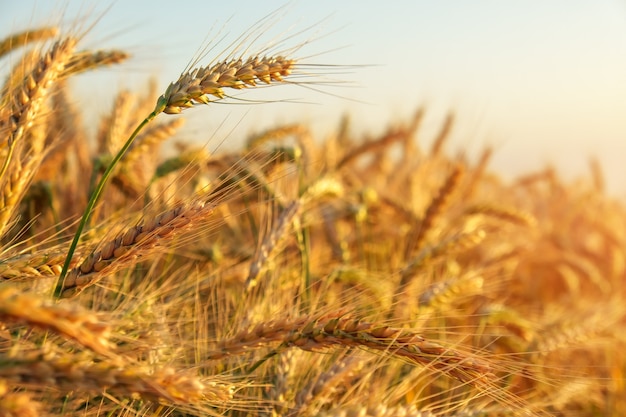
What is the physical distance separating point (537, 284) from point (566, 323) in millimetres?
1895

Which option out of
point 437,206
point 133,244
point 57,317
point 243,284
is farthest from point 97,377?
point 437,206

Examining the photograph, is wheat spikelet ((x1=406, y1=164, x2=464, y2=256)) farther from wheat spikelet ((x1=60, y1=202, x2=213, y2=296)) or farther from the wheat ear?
wheat spikelet ((x1=60, y1=202, x2=213, y2=296))

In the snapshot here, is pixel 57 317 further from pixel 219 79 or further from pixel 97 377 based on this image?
pixel 219 79

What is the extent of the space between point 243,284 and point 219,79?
0.72 meters

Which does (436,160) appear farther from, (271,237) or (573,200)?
(271,237)

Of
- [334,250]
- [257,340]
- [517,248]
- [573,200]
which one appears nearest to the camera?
[257,340]

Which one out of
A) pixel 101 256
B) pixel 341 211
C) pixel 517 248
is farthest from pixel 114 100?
pixel 517 248

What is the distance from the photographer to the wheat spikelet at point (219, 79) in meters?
1.24

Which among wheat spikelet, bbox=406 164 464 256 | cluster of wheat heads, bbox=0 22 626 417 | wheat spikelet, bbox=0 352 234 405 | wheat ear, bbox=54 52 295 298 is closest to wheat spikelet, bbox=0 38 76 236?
cluster of wheat heads, bbox=0 22 626 417

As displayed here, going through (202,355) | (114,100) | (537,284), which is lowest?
(537,284)

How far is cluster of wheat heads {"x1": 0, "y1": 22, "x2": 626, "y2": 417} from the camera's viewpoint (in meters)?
1.12

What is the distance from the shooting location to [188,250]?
7.95ft

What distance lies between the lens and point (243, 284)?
180 centimetres

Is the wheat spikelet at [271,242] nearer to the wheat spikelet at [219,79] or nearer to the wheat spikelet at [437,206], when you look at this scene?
the wheat spikelet at [219,79]
